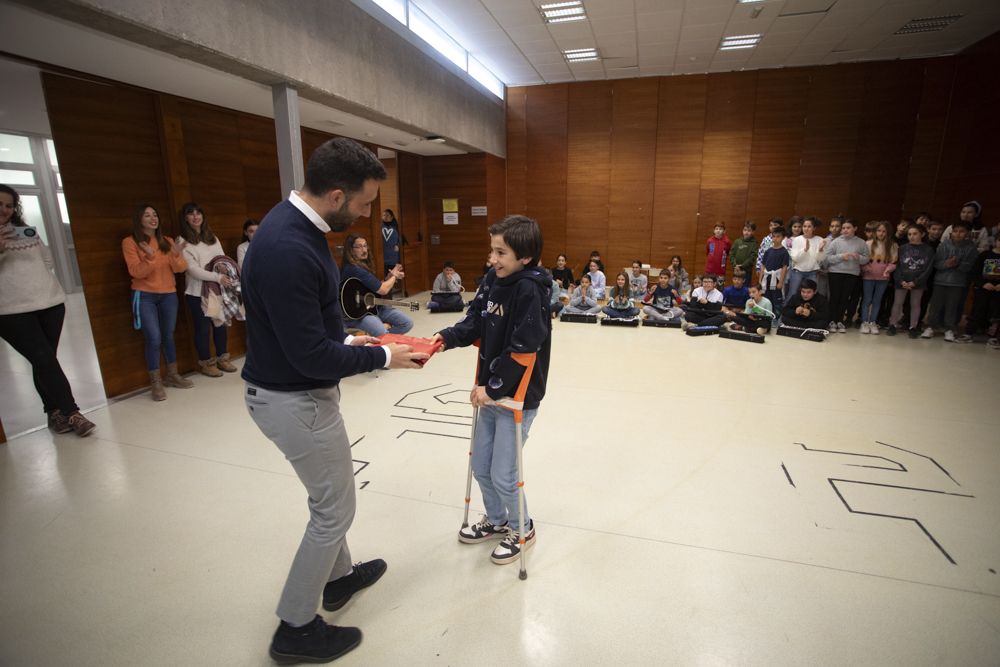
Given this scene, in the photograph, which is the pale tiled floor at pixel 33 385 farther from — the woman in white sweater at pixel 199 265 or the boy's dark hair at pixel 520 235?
the boy's dark hair at pixel 520 235

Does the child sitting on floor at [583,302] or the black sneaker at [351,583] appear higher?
the child sitting on floor at [583,302]

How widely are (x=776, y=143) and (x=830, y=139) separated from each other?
0.93 m

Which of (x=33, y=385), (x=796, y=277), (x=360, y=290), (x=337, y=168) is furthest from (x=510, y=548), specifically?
(x=796, y=277)

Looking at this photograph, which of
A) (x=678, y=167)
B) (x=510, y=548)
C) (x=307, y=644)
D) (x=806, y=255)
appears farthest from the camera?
(x=678, y=167)

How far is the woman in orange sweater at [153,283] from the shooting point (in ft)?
13.5

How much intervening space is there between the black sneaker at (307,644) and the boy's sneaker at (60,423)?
3037mm

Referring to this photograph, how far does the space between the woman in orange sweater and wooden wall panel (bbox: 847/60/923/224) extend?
36.6ft

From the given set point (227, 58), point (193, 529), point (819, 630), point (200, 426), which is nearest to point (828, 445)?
point (819, 630)

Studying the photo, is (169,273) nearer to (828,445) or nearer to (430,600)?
(430,600)

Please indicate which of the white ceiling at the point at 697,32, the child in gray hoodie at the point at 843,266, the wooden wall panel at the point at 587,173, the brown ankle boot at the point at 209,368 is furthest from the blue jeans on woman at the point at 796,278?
the brown ankle boot at the point at 209,368

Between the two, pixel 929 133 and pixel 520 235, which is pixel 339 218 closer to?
pixel 520 235

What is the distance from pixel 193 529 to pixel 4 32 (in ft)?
10.8

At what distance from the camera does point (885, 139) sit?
29.8 feet

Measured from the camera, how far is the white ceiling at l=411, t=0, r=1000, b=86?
21.7 ft
